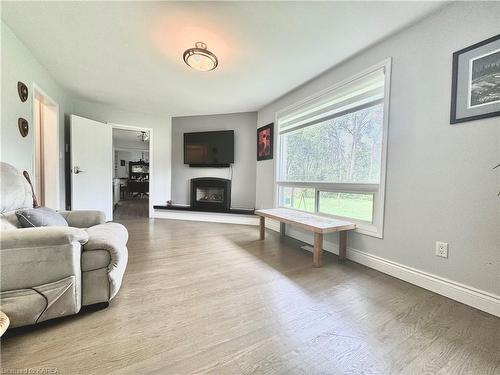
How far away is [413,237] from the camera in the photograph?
6.09ft

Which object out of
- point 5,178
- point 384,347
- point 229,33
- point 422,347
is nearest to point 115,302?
point 5,178

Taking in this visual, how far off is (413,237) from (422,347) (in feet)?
3.27

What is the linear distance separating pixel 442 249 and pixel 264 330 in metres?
1.56

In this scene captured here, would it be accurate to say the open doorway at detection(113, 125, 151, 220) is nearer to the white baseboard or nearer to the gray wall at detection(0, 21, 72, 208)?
the gray wall at detection(0, 21, 72, 208)

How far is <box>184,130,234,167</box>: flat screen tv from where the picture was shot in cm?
443

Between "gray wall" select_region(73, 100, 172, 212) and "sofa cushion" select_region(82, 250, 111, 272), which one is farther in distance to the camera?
"gray wall" select_region(73, 100, 172, 212)

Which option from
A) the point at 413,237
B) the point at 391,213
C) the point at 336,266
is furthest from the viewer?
the point at 336,266

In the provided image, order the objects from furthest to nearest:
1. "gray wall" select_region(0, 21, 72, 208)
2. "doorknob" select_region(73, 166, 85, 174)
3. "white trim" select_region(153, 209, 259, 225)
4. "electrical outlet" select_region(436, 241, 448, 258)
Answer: "white trim" select_region(153, 209, 259, 225) → "doorknob" select_region(73, 166, 85, 174) → "gray wall" select_region(0, 21, 72, 208) → "electrical outlet" select_region(436, 241, 448, 258)

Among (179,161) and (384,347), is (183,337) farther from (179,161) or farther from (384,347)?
(179,161)

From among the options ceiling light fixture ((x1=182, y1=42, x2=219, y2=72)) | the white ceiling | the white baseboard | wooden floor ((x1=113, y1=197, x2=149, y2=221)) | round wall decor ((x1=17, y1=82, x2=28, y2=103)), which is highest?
the white ceiling

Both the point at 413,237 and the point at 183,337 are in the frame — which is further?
the point at 413,237

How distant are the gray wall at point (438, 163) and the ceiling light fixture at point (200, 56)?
1.64 m

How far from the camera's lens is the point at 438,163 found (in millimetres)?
1697

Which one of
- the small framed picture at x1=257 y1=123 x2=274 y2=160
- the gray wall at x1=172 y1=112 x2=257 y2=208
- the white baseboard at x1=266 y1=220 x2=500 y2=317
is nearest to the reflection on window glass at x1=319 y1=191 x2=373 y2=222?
the white baseboard at x1=266 y1=220 x2=500 y2=317
